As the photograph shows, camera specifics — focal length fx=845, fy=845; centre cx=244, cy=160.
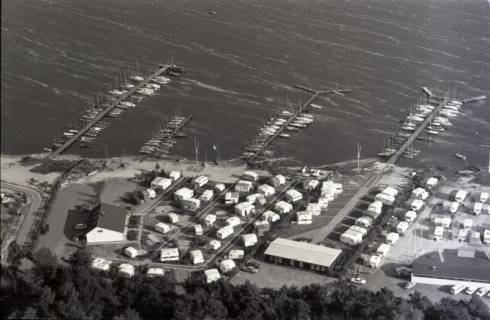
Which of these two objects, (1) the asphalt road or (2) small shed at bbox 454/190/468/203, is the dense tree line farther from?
(2) small shed at bbox 454/190/468/203

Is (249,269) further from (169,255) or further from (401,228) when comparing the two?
(401,228)

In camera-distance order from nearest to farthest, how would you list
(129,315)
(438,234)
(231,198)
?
(129,315)
(438,234)
(231,198)

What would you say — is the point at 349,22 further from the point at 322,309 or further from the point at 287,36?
the point at 322,309

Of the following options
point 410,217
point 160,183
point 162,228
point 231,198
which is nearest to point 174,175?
point 160,183

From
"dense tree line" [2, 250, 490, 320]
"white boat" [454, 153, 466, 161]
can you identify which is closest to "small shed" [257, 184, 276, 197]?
"dense tree line" [2, 250, 490, 320]

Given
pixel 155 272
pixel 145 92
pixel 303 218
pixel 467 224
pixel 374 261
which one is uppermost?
pixel 145 92

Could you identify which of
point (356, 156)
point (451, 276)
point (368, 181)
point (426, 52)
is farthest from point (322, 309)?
point (426, 52)

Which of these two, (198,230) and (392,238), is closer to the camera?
(392,238)
